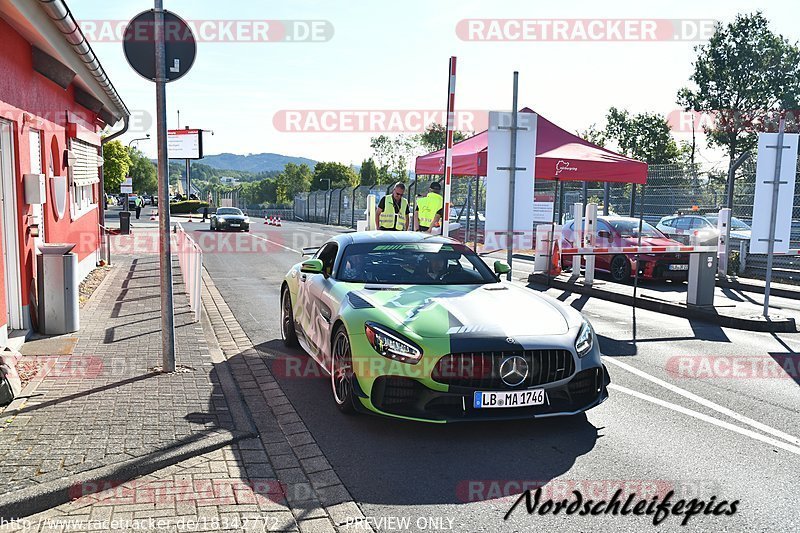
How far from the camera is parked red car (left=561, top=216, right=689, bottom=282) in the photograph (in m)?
15.5

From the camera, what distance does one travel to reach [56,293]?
27.1 feet

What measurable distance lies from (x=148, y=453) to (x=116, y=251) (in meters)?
17.4

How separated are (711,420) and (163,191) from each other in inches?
200

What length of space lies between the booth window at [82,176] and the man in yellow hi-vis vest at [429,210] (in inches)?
249

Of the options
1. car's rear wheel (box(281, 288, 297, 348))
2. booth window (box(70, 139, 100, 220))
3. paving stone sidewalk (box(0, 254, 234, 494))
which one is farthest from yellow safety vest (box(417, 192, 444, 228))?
booth window (box(70, 139, 100, 220))

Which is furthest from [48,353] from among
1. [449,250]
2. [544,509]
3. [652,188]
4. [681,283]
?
[652,188]

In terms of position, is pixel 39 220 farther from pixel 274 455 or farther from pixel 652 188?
pixel 652 188

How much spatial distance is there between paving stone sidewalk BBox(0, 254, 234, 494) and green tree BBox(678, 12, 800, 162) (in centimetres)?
5349

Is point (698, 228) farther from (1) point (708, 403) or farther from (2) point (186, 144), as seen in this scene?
(2) point (186, 144)

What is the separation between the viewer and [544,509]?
4.04 metres

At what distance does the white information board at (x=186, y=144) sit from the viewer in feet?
173

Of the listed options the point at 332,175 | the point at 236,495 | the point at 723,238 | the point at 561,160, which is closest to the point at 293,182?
the point at 332,175

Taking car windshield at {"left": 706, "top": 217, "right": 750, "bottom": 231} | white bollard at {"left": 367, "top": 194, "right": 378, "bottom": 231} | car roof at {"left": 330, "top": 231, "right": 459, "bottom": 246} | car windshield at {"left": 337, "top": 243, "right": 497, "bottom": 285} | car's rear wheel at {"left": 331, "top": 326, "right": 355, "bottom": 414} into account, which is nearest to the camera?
car's rear wheel at {"left": 331, "top": 326, "right": 355, "bottom": 414}

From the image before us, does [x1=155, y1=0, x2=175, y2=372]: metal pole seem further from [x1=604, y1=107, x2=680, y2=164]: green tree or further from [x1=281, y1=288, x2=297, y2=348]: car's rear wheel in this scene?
[x1=604, y1=107, x2=680, y2=164]: green tree
